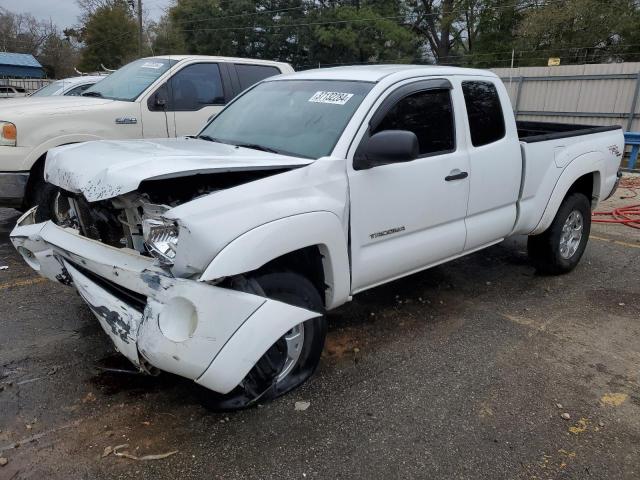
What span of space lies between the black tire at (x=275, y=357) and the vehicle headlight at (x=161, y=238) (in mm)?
437

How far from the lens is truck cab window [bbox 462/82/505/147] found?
4.20 meters

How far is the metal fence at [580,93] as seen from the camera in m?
15.2

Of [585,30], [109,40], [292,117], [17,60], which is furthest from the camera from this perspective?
[109,40]

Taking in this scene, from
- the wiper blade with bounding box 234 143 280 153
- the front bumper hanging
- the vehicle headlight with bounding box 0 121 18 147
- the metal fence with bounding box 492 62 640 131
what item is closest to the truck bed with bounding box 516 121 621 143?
the wiper blade with bounding box 234 143 280 153

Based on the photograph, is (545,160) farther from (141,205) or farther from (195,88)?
(195,88)

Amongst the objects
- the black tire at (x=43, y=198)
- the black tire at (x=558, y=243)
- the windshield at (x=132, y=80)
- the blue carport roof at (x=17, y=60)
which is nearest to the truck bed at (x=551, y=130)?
the black tire at (x=558, y=243)

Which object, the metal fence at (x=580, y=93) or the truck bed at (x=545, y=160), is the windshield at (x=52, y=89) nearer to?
the truck bed at (x=545, y=160)

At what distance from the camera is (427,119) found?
3.87 metres

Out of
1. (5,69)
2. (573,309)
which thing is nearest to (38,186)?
(573,309)

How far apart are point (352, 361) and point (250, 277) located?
123cm

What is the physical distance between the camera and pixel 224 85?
6949mm

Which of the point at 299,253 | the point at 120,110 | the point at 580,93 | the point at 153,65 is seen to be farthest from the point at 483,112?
the point at 580,93

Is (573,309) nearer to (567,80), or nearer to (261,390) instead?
(261,390)

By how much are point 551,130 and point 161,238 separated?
4.99 meters
